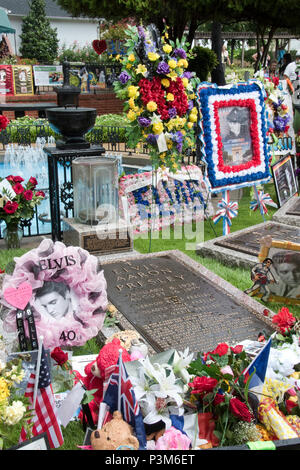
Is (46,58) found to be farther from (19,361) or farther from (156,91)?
(19,361)

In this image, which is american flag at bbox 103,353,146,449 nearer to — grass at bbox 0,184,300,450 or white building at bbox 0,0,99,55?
grass at bbox 0,184,300,450

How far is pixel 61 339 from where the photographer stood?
3152mm

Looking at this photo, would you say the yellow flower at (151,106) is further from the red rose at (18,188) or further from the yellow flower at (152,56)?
the red rose at (18,188)

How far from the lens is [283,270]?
431 cm

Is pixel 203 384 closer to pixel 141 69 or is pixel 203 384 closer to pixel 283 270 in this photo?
pixel 283 270

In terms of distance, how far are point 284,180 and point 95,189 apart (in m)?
3.54

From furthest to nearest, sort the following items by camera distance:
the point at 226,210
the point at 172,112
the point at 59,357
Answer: the point at 226,210
the point at 172,112
the point at 59,357

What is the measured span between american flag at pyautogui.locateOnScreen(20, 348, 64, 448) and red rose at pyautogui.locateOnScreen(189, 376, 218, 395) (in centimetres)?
68

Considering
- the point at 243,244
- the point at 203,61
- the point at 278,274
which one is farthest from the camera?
the point at 203,61

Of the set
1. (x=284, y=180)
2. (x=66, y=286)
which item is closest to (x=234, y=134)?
(x=284, y=180)

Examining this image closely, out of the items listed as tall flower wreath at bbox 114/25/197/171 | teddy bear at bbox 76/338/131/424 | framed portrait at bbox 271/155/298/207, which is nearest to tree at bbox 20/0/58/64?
framed portrait at bbox 271/155/298/207

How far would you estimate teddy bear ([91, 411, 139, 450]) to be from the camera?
2.05m

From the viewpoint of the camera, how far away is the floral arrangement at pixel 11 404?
6.91ft
